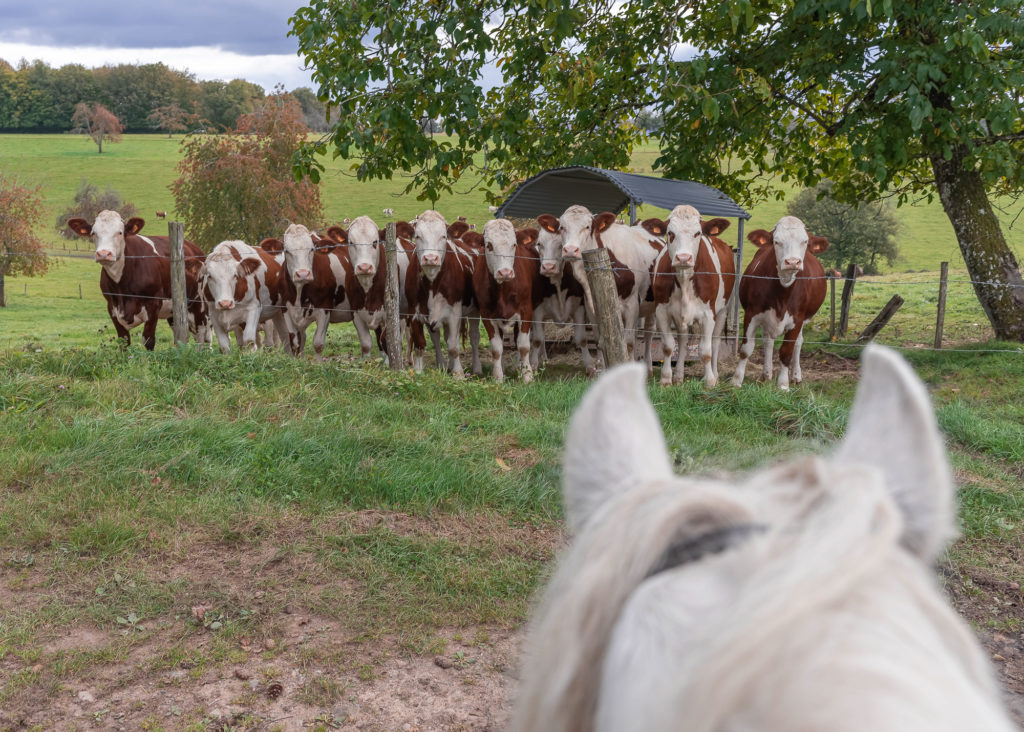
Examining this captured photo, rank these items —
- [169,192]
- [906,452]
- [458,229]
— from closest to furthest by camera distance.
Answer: [906,452]
[458,229]
[169,192]

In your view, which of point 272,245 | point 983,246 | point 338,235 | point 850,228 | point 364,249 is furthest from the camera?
point 850,228

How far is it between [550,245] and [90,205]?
44323 millimetres

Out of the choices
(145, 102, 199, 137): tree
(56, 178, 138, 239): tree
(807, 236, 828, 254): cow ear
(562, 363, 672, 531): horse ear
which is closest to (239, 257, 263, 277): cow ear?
(807, 236, 828, 254): cow ear

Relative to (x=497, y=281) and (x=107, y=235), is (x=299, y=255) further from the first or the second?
(x=497, y=281)

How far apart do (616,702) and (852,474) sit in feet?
1.04

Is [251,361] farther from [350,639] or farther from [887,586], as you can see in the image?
[887,586]

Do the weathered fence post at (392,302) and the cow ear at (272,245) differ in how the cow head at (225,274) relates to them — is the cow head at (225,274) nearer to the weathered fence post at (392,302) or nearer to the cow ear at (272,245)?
the cow ear at (272,245)

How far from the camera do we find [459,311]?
10.7 meters

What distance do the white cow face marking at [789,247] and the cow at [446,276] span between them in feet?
13.2

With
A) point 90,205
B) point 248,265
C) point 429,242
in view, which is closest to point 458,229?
point 429,242

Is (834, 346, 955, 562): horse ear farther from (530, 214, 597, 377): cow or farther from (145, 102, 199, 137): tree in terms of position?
(145, 102, 199, 137): tree

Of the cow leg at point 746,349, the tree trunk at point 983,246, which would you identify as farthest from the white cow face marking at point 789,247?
the tree trunk at point 983,246

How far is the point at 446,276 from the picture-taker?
10445 mm

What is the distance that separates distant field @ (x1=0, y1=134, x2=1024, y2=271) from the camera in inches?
1764
